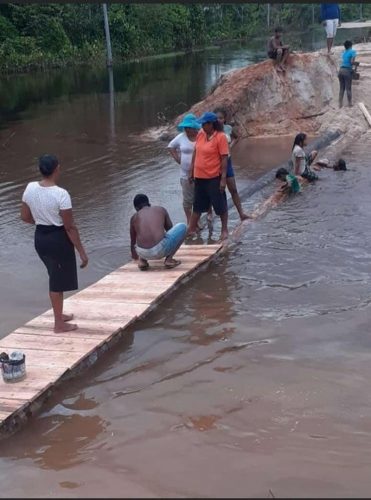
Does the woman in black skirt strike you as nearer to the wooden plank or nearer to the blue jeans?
the blue jeans

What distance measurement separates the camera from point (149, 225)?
6.89 metres

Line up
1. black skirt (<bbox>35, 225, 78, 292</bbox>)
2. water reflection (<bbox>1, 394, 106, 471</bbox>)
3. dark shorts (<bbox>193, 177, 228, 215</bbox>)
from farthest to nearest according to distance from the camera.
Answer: dark shorts (<bbox>193, 177, 228, 215</bbox>), black skirt (<bbox>35, 225, 78, 292</bbox>), water reflection (<bbox>1, 394, 106, 471</bbox>)

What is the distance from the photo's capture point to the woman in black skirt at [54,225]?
16.7 ft

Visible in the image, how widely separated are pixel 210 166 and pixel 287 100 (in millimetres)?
9622

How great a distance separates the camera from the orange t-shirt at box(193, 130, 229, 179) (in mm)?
7719

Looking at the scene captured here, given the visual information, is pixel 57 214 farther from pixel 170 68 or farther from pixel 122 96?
pixel 170 68

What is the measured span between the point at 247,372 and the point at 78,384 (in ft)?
3.95

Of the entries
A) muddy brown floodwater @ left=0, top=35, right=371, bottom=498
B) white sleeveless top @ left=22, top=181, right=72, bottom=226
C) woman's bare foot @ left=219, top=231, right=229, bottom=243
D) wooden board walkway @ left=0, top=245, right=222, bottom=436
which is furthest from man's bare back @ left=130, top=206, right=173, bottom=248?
white sleeveless top @ left=22, top=181, right=72, bottom=226

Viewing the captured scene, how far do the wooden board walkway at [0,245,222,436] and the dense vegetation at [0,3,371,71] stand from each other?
31425 mm

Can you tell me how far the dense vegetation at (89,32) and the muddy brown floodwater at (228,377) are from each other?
30253 mm

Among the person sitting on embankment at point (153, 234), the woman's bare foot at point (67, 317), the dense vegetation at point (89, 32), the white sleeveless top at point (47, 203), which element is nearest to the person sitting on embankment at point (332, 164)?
the person sitting on embankment at point (153, 234)

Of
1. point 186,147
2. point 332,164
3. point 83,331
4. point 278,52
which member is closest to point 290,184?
point 332,164

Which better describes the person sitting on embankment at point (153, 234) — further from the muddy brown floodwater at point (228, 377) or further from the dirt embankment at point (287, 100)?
the dirt embankment at point (287, 100)

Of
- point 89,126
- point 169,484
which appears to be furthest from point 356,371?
point 89,126
